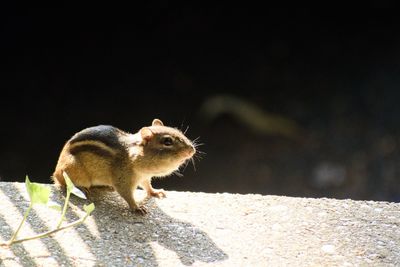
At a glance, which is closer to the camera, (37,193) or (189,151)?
(37,193)

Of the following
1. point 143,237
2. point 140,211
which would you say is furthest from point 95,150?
point 143,237

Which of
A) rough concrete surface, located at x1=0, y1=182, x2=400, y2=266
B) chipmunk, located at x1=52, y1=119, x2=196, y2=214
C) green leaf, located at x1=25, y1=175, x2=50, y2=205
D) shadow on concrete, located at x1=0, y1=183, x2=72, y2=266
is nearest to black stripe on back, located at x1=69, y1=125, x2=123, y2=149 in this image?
chipmunk, located at x1=52, y1=119, x2=196, y2=214

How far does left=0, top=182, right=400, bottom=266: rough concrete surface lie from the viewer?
Result: 141 inches

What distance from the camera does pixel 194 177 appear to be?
280 inches

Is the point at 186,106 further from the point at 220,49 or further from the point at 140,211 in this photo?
the point at 140,211

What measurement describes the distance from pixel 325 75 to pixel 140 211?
15.3 ft

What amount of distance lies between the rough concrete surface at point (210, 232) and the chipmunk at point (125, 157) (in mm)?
148

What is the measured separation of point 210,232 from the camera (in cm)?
394

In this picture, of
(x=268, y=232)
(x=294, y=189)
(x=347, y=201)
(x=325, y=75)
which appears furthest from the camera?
(x=325, y=75)

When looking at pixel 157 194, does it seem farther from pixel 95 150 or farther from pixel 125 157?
pixel 95 150

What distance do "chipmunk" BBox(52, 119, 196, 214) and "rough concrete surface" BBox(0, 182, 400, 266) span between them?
Result: 0.15 meters

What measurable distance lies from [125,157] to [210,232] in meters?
0.72

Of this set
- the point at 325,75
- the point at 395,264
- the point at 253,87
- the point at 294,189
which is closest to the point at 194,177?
the point at 294,189

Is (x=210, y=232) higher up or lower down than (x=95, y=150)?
lower down
